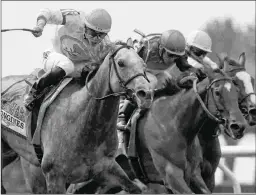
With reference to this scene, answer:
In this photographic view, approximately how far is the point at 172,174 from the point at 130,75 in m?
1.82

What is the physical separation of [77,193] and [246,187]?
7.57 meters

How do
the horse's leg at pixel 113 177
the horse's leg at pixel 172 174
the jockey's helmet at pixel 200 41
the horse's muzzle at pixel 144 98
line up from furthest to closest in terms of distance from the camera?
1. the jockey's helmet at pixel 200 41
2. the horse's leg at pixel 172 174
3. the horse's leg at pixel 113 177
4. the horse's muzzle at pixel 144 98

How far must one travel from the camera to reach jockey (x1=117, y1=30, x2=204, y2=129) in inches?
376

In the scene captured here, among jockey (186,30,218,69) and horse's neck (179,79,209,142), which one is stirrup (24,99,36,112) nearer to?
horse's neck (179,79,209,142)

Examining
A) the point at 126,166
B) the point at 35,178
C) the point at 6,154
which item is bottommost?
the point at 6,154

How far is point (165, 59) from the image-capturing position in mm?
9719

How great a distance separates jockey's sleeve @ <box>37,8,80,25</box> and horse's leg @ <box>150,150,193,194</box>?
1671mm

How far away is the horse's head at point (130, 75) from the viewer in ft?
24.9

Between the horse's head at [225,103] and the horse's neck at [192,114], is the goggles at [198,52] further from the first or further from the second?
the horse's head at [225,103]

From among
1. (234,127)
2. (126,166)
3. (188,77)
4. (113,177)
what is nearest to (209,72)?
(188,77)

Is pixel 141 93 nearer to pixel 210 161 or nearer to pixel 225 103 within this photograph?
pixel 225 103

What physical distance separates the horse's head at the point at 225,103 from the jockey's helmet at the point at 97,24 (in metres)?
1.38

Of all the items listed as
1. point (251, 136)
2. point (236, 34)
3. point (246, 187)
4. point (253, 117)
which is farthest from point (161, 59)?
point (236, 34)

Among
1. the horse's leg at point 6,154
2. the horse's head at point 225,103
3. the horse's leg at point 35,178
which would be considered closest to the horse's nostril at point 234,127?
the horse's head at point 225,103
